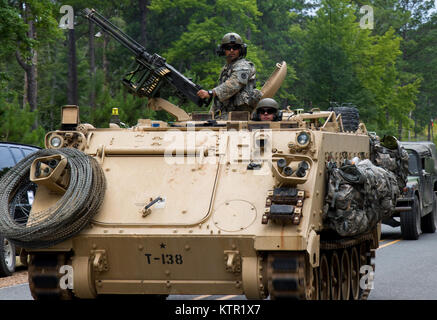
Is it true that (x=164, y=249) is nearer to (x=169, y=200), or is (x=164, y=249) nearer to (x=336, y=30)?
(x=169, y=200)

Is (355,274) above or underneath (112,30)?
underneath

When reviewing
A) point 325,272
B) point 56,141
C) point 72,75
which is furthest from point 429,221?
point 72,75

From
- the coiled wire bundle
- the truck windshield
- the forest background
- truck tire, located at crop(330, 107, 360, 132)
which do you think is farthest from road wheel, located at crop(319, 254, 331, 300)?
the forest background

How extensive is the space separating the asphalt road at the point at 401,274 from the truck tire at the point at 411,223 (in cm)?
18

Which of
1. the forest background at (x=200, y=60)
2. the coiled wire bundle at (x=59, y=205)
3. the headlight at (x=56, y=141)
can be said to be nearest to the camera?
the coiled wire bundle at (x=59, y=205)

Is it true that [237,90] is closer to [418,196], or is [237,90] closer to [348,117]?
[348,117]

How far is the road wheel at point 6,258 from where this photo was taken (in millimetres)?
13584

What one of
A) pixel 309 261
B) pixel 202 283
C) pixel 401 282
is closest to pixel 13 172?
pixel 202 283

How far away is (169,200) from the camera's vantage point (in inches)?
367

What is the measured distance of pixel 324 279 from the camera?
10062mm

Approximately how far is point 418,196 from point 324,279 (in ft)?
33.7

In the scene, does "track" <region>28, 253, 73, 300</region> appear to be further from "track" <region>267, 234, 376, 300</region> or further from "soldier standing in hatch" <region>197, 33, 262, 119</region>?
"soldier standing in hatch" <region>197, 33, 262, 119</region>

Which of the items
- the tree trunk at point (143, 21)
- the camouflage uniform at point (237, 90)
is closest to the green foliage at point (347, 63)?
the tree trunk at point (143, 21)

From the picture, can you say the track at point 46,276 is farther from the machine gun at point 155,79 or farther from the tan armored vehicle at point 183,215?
the machine gun at point 155,79
